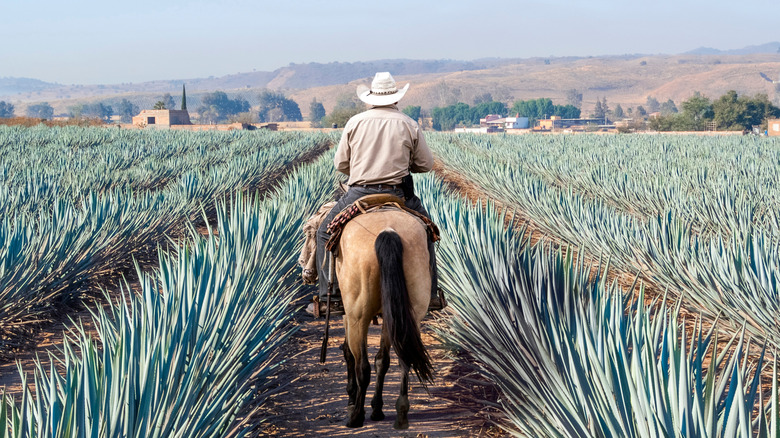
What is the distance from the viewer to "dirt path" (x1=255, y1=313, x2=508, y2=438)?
11.1 ft

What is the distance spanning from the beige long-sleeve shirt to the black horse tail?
587 millimetres

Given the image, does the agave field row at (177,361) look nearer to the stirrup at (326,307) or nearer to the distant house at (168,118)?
the stirrup at (326,307)

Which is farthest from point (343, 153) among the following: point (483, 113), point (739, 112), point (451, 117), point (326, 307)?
point (483, 113)

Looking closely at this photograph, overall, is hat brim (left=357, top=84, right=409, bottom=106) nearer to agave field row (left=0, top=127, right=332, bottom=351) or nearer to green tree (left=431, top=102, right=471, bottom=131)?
agave field row (left=0, top=127, right=332, bottom=351)

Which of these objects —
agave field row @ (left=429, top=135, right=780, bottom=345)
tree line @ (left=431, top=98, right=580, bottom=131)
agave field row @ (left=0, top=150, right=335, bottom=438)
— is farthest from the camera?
tree line @ (left=431, top=98, right=580, bottom=131)

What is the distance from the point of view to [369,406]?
12.4 feet

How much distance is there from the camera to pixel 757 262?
4.55 metres

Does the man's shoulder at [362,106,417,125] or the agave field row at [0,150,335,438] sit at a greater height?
the man's shoulder at [362,106,417,125]

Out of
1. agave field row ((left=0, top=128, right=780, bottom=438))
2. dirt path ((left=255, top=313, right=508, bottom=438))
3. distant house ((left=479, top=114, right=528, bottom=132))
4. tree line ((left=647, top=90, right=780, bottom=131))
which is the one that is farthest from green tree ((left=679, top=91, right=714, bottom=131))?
dirt path ((left=255, top=313, right=508, bottom=438))

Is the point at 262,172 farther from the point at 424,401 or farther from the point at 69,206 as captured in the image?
the point at 424,401

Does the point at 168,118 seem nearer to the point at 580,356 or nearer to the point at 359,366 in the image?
the point at 359,366

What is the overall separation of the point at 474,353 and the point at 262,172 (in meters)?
11.2

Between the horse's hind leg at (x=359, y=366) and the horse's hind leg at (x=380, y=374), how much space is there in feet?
0.17

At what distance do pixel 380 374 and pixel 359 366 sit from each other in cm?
10
